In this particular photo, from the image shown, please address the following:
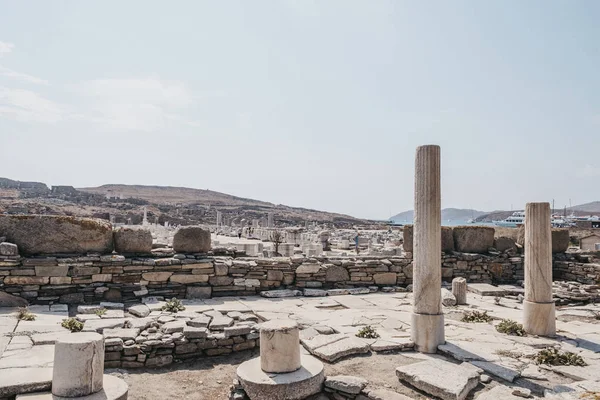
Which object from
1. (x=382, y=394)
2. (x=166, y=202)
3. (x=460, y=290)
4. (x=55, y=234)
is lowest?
(x=382, y=394)

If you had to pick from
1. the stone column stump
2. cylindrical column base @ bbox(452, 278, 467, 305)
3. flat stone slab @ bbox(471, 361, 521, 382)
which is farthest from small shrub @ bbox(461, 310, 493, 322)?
the stone column stump

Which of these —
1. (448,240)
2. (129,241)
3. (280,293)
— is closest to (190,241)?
(129,241)

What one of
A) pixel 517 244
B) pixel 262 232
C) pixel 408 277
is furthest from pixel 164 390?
pixel 262 232

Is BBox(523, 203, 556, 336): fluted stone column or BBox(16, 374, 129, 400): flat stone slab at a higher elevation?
BBox(523, 203, 556, 336): fluted stone column

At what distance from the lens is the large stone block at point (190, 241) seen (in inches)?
352

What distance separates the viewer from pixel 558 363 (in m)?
5.13

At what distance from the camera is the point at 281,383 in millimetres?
4309

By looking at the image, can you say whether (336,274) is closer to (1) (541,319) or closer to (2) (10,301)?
(1) (541,319)

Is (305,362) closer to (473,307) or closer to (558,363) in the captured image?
(558,363)

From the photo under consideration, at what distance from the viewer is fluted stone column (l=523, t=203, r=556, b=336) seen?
6.44 m

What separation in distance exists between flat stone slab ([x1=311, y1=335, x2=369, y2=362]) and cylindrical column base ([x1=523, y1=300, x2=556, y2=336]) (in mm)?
2739

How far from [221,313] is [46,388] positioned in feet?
10.3

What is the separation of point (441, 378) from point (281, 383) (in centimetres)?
168

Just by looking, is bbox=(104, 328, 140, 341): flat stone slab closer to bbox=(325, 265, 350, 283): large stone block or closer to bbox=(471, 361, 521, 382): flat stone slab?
bbox=(471, 361, 521, 382): flat stone slab
